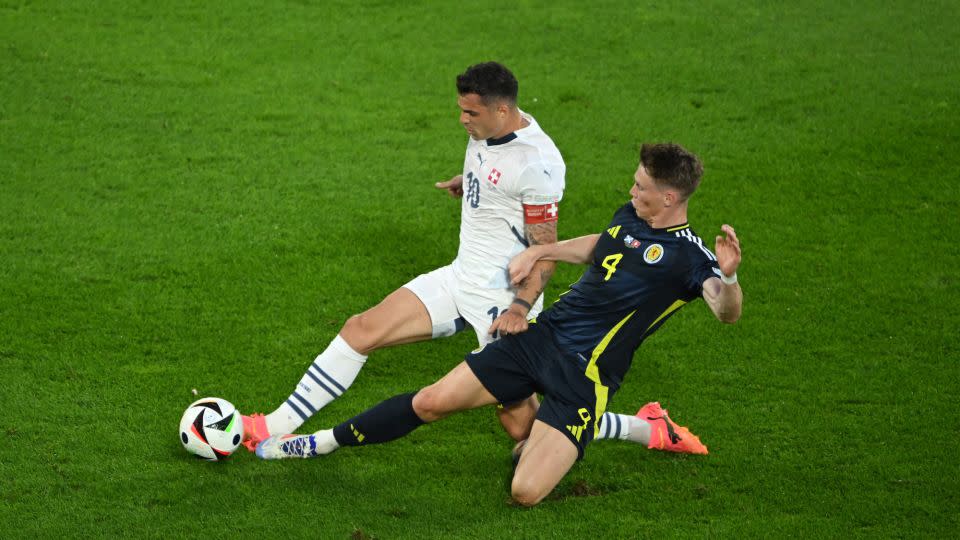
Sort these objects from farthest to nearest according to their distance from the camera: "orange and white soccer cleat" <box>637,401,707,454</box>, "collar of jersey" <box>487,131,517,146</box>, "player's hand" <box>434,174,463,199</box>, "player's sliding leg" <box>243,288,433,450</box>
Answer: "player's hand" <box>434,174,463,199</box>, "orange and white soccer cleat" <box>637,401,707,454</box>, "player's sliding leg" <box>243,288,433,450</box>, "collar of jersey" <box>487,131,517,146</box>

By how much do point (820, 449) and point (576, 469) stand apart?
144cm

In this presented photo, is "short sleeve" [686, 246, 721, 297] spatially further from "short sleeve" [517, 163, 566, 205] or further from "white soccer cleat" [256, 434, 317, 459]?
"white soccer cleat" [256, 434, 317, 459]

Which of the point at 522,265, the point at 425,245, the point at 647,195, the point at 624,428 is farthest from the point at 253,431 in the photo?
A: the point at 425,245

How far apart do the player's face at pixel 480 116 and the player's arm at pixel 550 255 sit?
0.70 meters

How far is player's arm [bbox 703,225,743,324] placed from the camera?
220 inches

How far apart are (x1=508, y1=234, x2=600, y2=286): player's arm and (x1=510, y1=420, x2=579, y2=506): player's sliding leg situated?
819 millimetres

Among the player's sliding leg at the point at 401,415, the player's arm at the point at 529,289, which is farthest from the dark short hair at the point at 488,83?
the player's sliding leg at the point at 401,415

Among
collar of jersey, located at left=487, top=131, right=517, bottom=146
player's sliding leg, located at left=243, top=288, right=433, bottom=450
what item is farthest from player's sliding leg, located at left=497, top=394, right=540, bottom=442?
collar of jersey, located at left=487, top=131, right=517, bottom=146

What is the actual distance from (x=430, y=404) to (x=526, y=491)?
67 centimetres

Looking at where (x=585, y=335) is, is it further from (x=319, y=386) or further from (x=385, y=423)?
(x=319, y=386)

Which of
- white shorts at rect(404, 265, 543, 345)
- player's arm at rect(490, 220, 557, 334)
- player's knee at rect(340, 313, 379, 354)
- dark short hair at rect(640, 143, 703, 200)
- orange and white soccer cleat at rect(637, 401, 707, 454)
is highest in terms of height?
dark short hair at rect(640, 143, 703, 200)

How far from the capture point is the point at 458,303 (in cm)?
689

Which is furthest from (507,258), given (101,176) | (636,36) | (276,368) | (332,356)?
(636,36)

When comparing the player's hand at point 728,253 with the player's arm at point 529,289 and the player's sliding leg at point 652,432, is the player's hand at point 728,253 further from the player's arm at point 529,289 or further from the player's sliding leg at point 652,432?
the player's sliding leg at point 652,432
